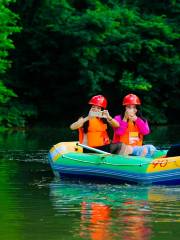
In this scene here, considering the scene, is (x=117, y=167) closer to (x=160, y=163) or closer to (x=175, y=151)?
(x=160, y=163)

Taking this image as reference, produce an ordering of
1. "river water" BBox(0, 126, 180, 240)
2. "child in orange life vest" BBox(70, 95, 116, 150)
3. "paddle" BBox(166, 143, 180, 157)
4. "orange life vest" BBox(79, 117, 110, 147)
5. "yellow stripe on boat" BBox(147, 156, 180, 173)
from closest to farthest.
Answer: "river water" BBox(0, 126, 180, 240), "yellow stripe on boat" BBox(147, 156, 180, 173), "paddle" BBox(166, 143, 180, 157), "child in orange life vest" BBox(70, 95, 116, 150), "orange life vest" BBox(79, 117, 110, 147)

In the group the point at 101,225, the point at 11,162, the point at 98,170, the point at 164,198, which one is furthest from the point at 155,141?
the point at 101,225

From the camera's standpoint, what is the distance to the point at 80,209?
31.4 feet

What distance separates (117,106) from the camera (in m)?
33.7

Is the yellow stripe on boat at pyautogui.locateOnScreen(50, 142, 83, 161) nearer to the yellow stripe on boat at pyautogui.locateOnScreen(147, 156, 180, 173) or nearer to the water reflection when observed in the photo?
the water reflection

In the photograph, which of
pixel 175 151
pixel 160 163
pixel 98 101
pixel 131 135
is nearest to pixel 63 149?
pixel 98 101

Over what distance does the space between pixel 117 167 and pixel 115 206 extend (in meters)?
2.43

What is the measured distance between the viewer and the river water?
26.3ft

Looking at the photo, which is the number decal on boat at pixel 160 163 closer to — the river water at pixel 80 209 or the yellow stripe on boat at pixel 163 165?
the yellow stripe on boat at pixel 163 165

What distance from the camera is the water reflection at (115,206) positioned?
26.5ft

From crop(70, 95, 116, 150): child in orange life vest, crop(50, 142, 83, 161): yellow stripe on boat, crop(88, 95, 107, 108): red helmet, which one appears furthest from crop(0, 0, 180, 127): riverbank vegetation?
→ crop(88, 95, 107, 108): red helmet

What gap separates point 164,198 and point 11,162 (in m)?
5.42

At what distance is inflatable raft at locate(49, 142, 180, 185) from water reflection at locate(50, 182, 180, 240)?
0.23 m

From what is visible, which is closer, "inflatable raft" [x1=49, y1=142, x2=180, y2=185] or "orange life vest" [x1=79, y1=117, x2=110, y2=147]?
"inflatable raft" [x1=49, y1=142, x2=180, y2=185]
